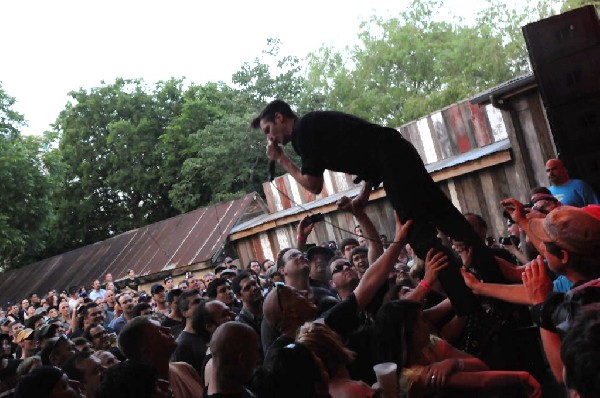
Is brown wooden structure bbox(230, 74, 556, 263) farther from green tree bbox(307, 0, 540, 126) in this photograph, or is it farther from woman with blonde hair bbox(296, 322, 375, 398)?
green tree bbox(307, 0, 540, 126)

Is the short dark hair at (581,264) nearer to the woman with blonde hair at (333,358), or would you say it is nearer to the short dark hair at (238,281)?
the woman with blonde hair at (333,358)

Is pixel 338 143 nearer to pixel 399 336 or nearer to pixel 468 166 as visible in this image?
pixel 399 336

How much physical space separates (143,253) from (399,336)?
21714 mm

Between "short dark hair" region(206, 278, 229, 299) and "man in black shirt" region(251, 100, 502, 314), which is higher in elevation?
"man in black shirt" region(251, 100, 502, 314)

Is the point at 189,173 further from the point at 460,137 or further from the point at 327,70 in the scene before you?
the point at 460,137

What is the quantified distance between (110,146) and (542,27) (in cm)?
3050

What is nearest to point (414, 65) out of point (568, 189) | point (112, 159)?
point (112, 159)

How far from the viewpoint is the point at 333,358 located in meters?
3.39

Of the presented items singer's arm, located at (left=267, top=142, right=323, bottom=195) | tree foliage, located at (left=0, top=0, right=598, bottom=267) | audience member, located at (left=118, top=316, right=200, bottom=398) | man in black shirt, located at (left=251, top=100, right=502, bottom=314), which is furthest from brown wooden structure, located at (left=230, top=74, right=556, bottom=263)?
tree foliage, located at (left=0, top=0, right=598, bottom=267)

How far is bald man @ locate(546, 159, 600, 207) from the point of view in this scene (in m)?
6.39

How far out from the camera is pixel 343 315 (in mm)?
3908

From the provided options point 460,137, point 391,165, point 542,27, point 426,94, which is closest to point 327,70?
point 426,94

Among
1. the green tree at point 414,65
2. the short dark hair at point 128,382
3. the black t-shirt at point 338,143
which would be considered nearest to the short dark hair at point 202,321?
the black t-shirt at point 338,143

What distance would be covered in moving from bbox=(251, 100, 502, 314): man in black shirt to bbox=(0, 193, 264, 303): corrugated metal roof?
15.7 metres
